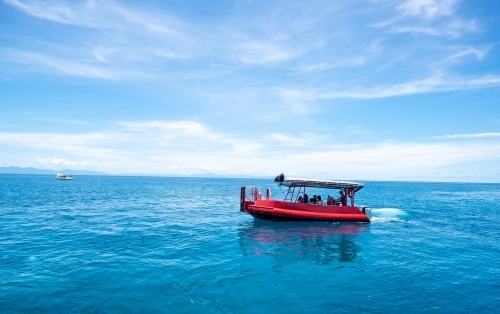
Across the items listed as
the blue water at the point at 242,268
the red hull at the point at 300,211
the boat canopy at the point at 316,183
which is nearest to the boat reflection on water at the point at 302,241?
the blue water at the point at 242,268

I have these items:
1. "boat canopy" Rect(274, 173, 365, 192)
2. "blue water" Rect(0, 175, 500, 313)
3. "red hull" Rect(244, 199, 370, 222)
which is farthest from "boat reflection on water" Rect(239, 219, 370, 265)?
"boat canopy" Rect(274, 173, 365, 192)

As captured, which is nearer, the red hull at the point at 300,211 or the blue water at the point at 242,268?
the blue water at the point at 242,268

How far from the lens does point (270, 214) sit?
1158 inches

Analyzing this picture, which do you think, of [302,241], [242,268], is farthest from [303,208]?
[242,268]

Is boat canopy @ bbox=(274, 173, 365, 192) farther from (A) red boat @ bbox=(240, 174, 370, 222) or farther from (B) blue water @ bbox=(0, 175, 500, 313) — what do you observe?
(B) blue water @ bbox=(0, 175, 500, 313)

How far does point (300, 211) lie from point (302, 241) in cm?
718

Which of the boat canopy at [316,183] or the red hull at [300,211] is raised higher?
the boat canopy at [316,183]

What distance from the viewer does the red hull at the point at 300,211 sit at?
29.4 meters

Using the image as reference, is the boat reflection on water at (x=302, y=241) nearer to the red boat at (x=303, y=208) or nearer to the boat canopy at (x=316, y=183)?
the red boat at (x=303, y=208)

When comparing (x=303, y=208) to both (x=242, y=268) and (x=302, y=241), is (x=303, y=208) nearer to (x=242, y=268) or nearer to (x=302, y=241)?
(x=302, y=241)

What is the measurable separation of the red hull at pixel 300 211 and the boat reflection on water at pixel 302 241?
2.10 ft

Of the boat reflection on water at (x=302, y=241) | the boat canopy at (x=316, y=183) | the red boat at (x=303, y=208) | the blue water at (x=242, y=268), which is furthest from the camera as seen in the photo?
the red boat at (x=303, y=208)

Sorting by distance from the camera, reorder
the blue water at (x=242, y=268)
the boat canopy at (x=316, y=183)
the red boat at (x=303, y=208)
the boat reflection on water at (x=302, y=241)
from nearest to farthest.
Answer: the blue water at (x=242, y=268)
the boat reflection on water at (x=302, y=241)
the boat canopy at (x=316, y=183)
the red boat at (x=303, y=208)

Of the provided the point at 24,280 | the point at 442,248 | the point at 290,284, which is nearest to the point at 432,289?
the point at 290,284
